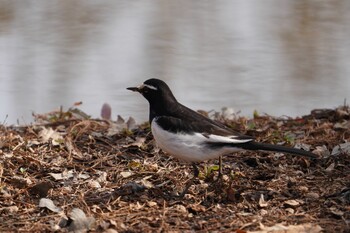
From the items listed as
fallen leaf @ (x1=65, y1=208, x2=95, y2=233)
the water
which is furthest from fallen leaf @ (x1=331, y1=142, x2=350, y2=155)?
the water


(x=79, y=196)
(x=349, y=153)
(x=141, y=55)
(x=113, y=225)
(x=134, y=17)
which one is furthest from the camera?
(x=134, y=17)

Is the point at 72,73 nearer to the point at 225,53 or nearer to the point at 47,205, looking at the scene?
the point at 225,53

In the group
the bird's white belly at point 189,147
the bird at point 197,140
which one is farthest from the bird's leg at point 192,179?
the bird's white belly at point 189,147

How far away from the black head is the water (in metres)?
2.58

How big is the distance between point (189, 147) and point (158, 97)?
1.97 ft

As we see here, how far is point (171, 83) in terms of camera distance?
10.1 m

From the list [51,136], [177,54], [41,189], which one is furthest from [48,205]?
[177,54]

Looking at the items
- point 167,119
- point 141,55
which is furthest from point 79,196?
point 141,55

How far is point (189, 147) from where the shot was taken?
604cm

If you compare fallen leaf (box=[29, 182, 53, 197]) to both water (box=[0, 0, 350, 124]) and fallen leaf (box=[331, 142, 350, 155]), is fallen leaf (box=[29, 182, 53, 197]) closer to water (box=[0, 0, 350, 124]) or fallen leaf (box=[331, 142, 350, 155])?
fallen leaf (box=[331, 142, 350, 155])

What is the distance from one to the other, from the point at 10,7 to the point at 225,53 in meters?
3.52

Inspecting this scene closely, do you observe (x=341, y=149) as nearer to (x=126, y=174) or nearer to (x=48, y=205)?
(x=126, y=174)

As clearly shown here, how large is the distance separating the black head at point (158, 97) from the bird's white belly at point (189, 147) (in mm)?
325

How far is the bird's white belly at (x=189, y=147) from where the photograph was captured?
6.04 metres
